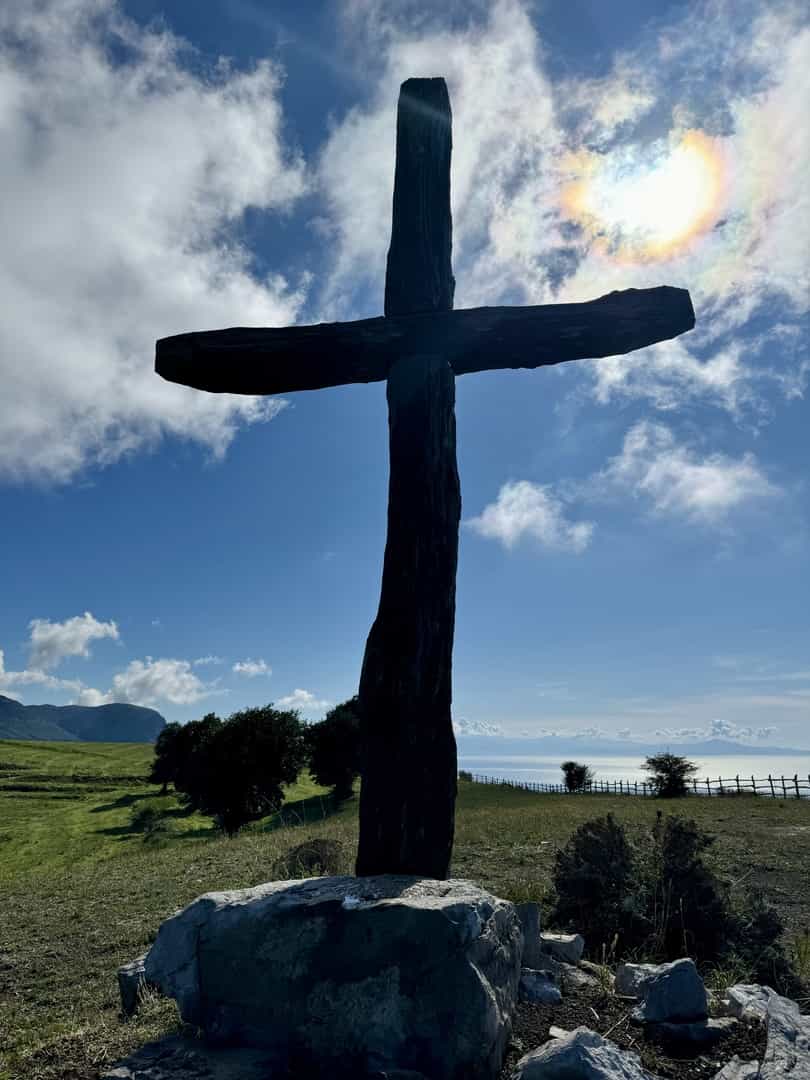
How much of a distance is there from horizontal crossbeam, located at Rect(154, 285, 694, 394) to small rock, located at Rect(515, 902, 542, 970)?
4.97m

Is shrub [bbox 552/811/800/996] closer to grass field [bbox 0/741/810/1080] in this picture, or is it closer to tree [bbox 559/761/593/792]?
grass field [bbox 0/741/810/1080]

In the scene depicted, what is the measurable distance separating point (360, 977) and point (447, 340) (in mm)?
5062

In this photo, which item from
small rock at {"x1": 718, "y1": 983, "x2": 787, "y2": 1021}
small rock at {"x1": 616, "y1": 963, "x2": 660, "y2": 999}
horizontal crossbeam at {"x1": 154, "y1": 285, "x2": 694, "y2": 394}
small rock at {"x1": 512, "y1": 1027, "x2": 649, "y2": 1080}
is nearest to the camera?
small rock at {"x1": 512, "y1": 1027, "x2": 649, "y2": 1080}

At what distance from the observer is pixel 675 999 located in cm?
463

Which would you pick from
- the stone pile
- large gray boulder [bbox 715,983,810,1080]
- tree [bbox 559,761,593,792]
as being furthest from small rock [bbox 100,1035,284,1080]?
tree [bbox 559,761,593,792]

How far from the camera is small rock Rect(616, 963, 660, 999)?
509 cm

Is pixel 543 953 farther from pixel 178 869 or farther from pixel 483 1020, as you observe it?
pixel 178 869

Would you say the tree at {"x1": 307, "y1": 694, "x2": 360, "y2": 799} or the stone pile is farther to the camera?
the tree at {"x1": 307, "y1": 694, "x2": 360, "y2": 799}

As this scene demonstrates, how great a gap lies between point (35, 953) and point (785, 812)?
81.7 ft

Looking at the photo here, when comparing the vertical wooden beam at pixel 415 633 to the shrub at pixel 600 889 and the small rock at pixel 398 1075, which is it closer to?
the small rock at pixel 398 1075

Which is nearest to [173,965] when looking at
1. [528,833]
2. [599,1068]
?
Answer: [599,1068]

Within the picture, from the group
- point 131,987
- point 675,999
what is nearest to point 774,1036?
point 675,999

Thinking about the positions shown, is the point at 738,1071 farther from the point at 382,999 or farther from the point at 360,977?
the point at 360,977

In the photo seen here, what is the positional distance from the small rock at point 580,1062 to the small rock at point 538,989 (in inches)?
38.8
